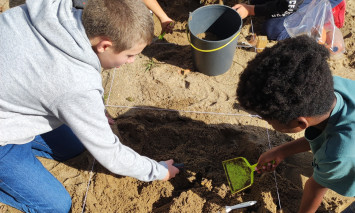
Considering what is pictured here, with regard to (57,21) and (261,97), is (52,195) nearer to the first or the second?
(57,21)

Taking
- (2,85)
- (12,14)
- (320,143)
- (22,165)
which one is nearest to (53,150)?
(22,165)

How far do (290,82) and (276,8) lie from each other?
2.18m

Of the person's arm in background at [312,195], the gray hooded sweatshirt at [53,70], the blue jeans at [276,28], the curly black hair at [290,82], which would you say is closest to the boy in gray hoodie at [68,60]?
the gray hooded sweatshirt at [53,70]

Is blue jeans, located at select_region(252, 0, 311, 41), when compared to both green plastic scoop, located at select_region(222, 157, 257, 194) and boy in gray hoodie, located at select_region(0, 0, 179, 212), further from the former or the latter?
boy in gray hoodie, located at select_region(0, 0, 179, 212)

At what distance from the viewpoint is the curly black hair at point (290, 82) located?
1251 millimetres

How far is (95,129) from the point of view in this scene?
146cm

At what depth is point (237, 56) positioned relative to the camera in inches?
126

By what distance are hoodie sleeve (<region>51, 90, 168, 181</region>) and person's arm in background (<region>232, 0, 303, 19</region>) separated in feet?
6.95

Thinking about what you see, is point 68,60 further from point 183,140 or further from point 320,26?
point 320,26

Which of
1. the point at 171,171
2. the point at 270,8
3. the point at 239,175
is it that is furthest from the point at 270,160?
the point at 270,8

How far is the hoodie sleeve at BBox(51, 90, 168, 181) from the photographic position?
1.38 metres

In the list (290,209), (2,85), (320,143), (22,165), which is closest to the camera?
(2,85)

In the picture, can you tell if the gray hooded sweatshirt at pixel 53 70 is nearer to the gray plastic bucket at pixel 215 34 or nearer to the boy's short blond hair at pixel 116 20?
the boy's short blond hair at pixel 116 20

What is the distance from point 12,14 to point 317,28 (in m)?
2.86
